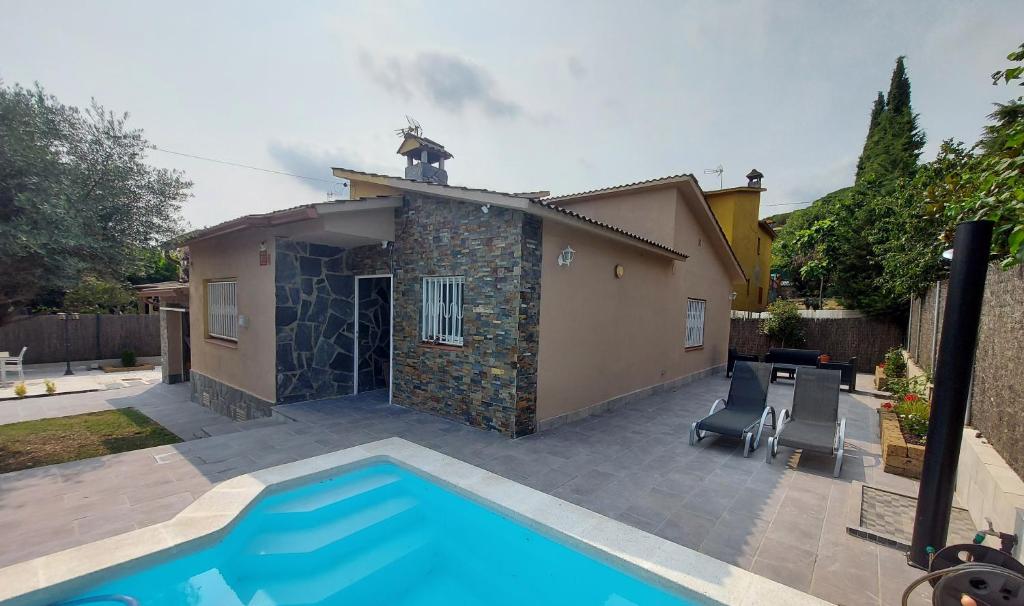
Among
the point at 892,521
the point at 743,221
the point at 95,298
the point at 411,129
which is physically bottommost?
the point at 892,521

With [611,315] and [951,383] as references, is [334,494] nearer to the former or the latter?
[951,383]

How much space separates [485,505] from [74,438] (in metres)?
10.3

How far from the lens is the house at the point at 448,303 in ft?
24.2

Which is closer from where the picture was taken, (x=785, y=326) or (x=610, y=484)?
(x=610, y=484)

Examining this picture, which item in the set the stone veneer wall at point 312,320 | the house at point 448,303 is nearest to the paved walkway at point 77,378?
the house at point 448,303

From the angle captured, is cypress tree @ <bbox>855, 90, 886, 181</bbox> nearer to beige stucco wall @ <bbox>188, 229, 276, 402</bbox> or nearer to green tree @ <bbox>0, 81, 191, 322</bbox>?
beige stucco wall @ <bbox>188, 229, 276, 402</bbox>

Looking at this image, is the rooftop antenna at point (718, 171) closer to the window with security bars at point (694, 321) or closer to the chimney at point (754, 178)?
the chimney at point (754, 178)

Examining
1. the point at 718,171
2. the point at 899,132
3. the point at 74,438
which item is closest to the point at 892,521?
the point at 74,438

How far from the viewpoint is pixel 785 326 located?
63.6ft

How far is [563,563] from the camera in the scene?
394cm

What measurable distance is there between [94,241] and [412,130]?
892cm

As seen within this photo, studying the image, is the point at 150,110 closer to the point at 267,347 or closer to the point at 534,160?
the point at 267,347

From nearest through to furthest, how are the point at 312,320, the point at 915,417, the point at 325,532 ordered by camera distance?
Result: the point at 325,532 < the point at 915,417 < the point at 312,320

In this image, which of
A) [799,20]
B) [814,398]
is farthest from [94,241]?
[799,20]
